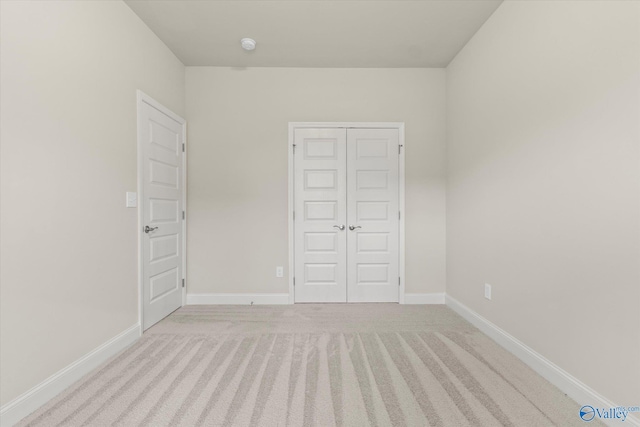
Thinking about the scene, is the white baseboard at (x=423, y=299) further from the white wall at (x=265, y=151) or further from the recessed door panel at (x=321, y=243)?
the recessed door panel at (x=321, y=243)

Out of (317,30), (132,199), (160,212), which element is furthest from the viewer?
(160,212)

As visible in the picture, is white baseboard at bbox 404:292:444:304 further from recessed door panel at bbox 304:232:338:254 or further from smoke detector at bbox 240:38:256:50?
smoke detector at bbox 240:38:256:50

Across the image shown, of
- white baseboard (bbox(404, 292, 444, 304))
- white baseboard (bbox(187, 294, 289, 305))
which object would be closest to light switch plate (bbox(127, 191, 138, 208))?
white baseboard (bbox(187, 294, 289, 305))

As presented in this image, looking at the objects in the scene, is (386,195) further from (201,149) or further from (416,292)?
(201,149)

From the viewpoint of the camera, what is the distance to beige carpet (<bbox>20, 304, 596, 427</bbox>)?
145 centimetres

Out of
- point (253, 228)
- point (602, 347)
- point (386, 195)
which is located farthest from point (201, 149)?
point (602, 347)

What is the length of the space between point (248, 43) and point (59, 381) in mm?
3065

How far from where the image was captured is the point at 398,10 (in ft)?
7.43

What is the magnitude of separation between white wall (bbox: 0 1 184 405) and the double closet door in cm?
169

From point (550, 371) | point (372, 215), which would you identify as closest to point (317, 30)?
point (372, 215)

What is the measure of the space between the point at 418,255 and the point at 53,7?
3.72m

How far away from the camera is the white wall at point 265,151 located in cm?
318

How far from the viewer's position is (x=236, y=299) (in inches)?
125

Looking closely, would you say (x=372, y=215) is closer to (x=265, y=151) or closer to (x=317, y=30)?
(x=265, y=151)
